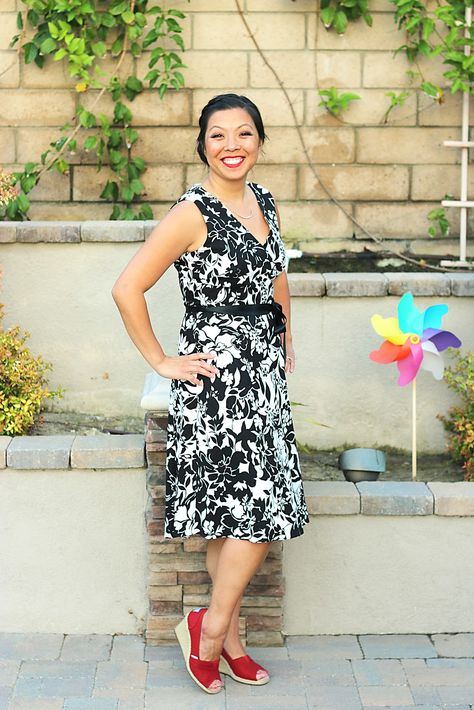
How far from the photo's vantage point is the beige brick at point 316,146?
6027 millimetres

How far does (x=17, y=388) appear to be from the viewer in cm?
450

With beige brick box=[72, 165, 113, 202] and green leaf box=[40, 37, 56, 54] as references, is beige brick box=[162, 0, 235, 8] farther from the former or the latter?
beige brick box=[72, 165, 113, 202]

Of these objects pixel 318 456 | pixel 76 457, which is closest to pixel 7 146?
pixel 318 456

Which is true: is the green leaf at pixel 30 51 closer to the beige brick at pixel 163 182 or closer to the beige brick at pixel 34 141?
the beige brick at pixel 34 141

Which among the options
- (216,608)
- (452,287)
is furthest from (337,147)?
(216,608)

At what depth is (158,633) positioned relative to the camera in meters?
3.90

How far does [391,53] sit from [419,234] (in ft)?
3.15

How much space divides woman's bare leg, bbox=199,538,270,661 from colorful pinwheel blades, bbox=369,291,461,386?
115 centimetres

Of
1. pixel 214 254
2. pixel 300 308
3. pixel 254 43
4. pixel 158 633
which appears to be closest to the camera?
pixel 214 254

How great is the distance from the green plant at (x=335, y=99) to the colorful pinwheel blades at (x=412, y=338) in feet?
6.30

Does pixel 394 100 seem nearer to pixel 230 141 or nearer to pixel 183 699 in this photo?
pixel 230 141

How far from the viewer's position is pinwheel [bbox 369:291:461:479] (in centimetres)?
430

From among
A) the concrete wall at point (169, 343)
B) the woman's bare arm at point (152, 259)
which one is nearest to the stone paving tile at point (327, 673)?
the woman's bare arm at point (152, 259)

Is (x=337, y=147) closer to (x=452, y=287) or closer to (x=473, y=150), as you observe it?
(x=473, y=150)
